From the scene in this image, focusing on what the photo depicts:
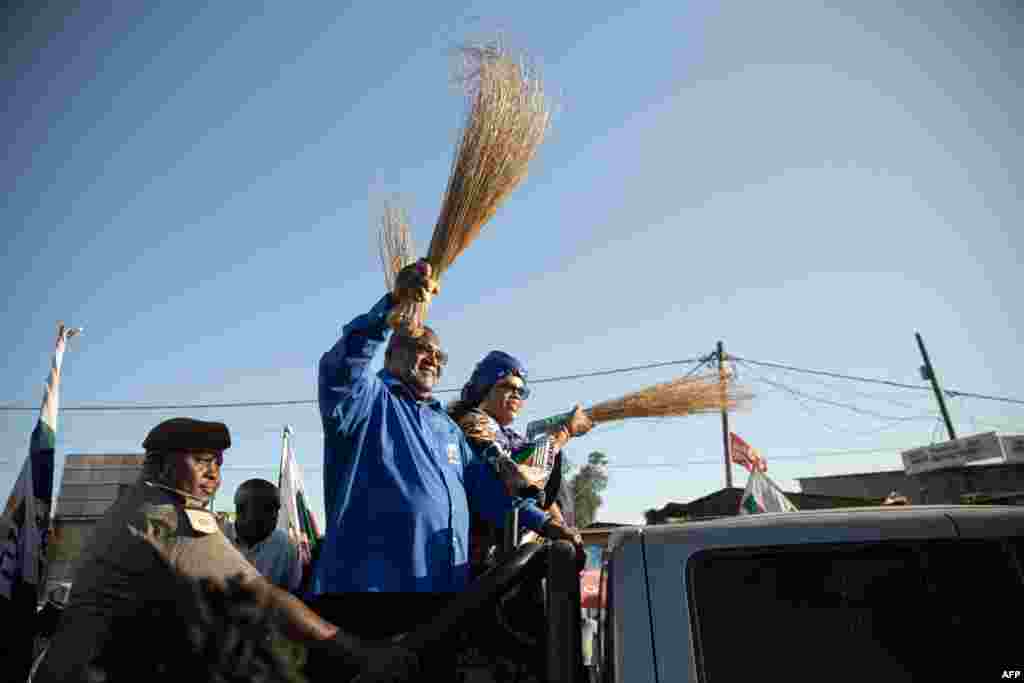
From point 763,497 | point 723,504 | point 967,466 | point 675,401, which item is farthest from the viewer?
point 967,466

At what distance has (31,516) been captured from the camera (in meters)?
3.20

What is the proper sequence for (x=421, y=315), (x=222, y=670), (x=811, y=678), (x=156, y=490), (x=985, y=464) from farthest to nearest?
(x=985, y=464), (x=421, y=315), (x=156, y=490), (x=811, y=678), (x=222, y=670)

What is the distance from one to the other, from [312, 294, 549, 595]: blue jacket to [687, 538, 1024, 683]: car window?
0.89 m

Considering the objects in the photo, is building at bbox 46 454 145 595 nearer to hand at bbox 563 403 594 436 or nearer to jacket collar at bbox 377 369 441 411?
hand at bbox 563 403 594 436

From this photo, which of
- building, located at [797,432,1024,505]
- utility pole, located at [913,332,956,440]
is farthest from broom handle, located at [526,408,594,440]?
utility pole, located at [913,332,956,440]

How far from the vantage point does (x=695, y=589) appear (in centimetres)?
140

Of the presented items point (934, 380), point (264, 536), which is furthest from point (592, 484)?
point (264, 536)

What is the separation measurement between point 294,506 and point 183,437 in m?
4.80

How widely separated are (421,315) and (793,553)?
156cm

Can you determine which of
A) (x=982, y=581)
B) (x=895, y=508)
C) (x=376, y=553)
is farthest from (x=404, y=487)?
(x=982, y=581)

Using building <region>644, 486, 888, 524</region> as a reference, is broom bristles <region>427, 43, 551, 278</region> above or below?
above

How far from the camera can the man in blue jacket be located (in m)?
1.79

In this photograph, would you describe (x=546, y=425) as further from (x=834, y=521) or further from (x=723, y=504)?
(x=723, y=504)

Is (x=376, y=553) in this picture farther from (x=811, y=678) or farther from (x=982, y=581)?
(x=982, y=581)
